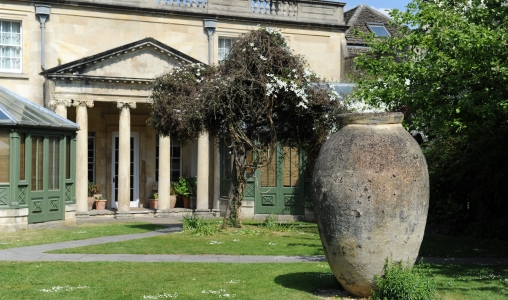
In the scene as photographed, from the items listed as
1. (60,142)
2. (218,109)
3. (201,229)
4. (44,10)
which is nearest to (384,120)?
(218,109)

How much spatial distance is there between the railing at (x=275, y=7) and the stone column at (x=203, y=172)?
→ 641 cm

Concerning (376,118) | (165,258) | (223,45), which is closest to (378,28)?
(223,45)

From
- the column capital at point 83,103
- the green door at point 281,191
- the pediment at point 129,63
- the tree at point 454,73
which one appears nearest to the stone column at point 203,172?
the green door at point 281,191

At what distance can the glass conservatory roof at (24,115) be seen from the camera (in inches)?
807

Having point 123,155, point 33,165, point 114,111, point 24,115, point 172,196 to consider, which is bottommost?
point 172,196

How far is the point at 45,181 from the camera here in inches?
859

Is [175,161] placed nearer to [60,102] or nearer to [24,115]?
[60,102]

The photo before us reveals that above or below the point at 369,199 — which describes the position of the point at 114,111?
above

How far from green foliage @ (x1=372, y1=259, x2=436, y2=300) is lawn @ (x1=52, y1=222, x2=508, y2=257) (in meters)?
5.80

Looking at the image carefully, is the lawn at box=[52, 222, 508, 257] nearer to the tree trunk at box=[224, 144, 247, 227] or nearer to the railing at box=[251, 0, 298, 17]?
the tree trunk at box=[224, 144, 247, 227]

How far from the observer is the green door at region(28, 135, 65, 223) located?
21312 millimetres

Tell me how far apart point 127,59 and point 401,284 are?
62.1ft

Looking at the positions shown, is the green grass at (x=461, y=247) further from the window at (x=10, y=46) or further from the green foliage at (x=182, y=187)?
the window at (x=10, y=46)

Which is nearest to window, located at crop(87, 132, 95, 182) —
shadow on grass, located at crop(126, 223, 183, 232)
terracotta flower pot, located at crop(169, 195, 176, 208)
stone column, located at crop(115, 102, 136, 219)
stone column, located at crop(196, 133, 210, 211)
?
stone column, located at crop(115, 102, 136, 219)
